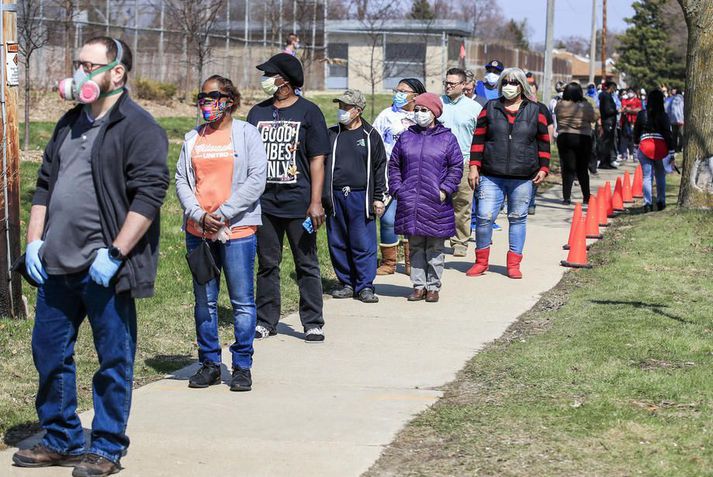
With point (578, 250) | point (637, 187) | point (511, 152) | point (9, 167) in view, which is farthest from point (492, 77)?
point (9, 167)

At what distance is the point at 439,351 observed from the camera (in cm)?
800

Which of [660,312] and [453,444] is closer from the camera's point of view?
[453,444]

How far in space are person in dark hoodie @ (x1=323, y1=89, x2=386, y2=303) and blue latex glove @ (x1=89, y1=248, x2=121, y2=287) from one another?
4948mm

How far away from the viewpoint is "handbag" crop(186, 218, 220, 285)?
6.55 m

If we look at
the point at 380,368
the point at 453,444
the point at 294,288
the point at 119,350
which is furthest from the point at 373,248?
the point at 119,350

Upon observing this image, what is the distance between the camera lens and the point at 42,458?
17.3ft

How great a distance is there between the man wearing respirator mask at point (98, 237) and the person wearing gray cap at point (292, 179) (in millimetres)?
2735

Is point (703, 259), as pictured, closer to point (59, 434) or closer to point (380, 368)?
point (380, 368)

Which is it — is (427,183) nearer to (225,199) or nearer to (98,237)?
(225,199)

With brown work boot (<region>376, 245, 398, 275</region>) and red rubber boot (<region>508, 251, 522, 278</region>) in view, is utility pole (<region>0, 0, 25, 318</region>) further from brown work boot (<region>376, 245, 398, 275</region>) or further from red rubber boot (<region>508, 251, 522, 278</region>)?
red rubber boot (<region>508, 251, 522, 278</region>)

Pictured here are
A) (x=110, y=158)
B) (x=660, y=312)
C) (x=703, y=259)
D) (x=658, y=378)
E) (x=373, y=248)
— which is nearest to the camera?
(x=110, y=158)

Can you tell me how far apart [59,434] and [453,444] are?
1.93 m

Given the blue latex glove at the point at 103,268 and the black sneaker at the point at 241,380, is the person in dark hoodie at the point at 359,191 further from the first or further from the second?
the blue latex glove at the point at 103,268

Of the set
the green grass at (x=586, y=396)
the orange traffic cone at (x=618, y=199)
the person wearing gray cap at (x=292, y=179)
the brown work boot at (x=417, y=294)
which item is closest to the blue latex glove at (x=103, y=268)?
the green grass at (x=586, y=396)
